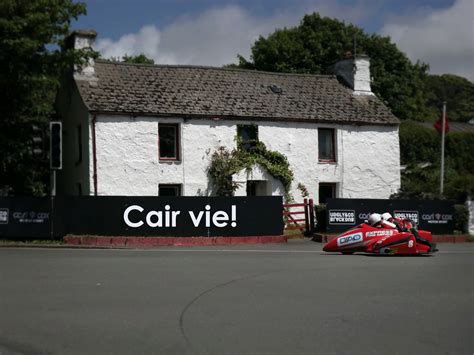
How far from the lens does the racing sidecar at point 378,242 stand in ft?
57.7

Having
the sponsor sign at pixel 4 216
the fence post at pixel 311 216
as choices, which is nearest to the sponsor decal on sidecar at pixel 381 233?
the fence post at pixel 311 216

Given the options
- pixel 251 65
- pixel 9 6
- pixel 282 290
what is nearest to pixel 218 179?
pixel 9 6

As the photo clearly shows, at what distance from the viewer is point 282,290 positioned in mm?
11094

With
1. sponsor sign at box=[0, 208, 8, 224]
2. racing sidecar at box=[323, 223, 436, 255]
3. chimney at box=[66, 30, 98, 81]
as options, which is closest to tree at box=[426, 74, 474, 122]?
chimney at box=[66, 30, 98, 81]

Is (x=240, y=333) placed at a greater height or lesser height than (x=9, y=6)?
lesser

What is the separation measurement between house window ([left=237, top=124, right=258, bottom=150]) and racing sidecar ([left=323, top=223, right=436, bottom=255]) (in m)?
11.9

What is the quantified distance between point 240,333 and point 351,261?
28.4ft

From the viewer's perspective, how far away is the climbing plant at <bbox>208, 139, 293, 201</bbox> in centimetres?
2858

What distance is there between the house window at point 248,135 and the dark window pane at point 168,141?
9.54 feet

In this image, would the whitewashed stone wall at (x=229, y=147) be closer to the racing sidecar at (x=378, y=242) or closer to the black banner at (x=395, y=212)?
the black banner at (x=395, y=212)

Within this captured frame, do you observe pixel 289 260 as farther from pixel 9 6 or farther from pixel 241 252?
pixel 9 6

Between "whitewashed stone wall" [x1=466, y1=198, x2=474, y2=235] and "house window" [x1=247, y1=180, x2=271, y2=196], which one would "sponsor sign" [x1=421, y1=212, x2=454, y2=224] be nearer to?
"whitewashed stone wall" [x1=466, y1=198, x2=474, y2=235]

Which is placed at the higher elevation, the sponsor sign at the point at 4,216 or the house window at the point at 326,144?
the house window at the point at 326,144

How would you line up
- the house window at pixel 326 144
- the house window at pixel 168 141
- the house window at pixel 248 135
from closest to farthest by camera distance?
the house window at pixel 168 141
the house window at pixel 248 135
the house window at pixel 326 144
